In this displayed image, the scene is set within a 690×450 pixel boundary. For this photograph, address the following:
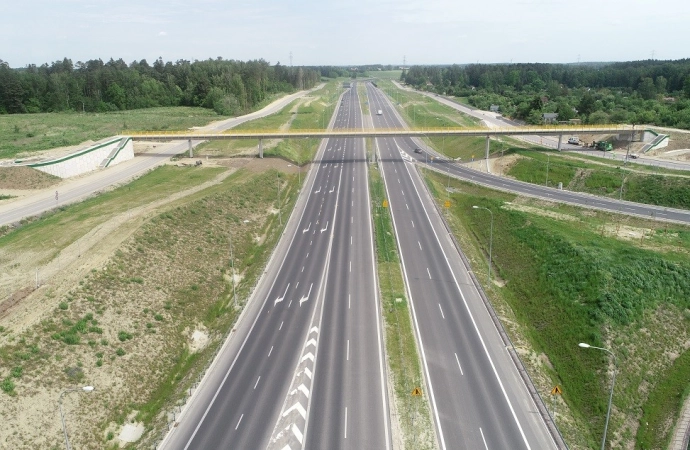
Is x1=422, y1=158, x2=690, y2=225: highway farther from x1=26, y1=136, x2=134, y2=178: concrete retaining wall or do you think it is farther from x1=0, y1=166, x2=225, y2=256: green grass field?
x1=26, y1=136, x2=134, y2=178: concrete retaining wall

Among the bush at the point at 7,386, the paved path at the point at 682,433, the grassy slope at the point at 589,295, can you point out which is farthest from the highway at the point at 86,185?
the paved path at the point at 682,433

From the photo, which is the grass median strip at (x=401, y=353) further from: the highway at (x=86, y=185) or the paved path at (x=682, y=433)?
the highway at (x=86, y=185)

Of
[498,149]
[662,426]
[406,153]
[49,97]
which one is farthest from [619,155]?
[49,97]

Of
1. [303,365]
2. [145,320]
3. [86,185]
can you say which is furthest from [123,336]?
[86,185]

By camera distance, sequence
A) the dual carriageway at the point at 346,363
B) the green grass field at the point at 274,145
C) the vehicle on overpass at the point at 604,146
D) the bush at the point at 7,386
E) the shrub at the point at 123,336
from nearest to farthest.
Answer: the bush at the point at 7,386
the dual carriageway at the point at 346,363
the shrub at the point at 123,336
the vehicle on overpass at the point at 604,146
the green grass field at the point at 274,145

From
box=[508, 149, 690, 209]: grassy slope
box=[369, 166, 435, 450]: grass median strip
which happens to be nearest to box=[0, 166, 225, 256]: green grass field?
box=[369, 166, 435, 450]: grass median strip

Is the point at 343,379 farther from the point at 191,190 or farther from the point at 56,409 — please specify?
the point at 191,190
